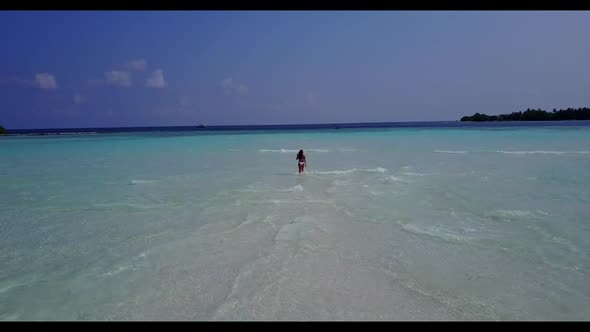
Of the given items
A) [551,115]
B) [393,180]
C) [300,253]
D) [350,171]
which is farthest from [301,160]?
[551,115]

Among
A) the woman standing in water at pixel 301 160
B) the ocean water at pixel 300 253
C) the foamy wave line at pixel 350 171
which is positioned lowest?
the ocean water at pixel 300 253

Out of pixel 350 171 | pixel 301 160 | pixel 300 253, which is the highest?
pixel 301 160

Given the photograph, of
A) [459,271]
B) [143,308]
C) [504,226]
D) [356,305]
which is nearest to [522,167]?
[504,226]

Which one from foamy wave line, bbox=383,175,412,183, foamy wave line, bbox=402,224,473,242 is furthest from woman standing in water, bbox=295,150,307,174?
foamy wave line, bbox=402,224,473,242

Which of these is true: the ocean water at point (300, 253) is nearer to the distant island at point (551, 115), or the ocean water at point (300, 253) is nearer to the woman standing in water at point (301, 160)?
the woman standing in water at point (301, 160)

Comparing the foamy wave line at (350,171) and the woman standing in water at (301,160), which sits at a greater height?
the woman standing in water at (301,160)

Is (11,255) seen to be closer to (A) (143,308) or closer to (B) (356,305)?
(A) (143,308)

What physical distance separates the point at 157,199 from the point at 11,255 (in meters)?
4.57

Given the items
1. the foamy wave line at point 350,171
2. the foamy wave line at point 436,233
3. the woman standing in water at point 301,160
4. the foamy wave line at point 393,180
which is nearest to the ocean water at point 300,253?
the foamy wave line at point 436,233

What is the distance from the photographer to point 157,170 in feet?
59.7

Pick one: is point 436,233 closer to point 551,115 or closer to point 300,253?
point 300,253

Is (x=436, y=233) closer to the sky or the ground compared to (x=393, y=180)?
closer to the ground

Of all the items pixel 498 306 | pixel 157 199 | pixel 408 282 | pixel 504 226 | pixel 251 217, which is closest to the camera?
pixel 498 306

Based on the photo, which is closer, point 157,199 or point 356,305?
point 356,305
